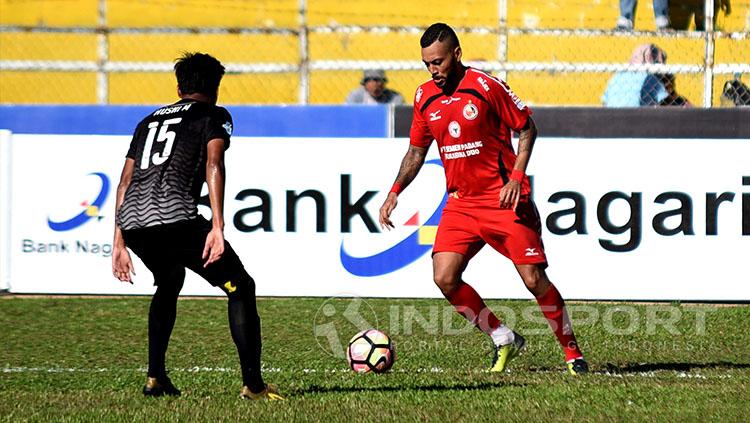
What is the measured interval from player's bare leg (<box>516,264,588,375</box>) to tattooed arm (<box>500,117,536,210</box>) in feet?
1.55

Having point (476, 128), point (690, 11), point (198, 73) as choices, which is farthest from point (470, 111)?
point (690, 11)

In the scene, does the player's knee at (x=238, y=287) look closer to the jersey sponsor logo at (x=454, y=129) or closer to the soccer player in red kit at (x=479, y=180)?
the soccer player in red kit at (x=479, y=180)

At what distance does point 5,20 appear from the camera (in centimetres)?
1619

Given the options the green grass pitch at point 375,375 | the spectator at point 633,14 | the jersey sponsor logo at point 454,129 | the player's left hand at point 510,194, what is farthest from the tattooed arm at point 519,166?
the spectator at point 633,14

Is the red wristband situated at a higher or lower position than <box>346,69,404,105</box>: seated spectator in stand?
lower

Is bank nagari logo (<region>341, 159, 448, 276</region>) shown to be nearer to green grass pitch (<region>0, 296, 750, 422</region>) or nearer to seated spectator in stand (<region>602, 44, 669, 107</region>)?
green grass pitch (<region>0, 296, 750, 422</region>)

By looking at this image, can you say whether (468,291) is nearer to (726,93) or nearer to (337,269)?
(337,269)

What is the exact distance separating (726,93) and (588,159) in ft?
6.36

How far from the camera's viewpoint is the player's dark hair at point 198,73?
6.28 meters

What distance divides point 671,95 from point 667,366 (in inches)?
202

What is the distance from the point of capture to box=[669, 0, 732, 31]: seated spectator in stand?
12.7m

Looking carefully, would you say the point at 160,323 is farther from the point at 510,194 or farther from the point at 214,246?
the point at 510,194

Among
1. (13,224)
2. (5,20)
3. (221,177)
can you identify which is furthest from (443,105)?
(5,20)

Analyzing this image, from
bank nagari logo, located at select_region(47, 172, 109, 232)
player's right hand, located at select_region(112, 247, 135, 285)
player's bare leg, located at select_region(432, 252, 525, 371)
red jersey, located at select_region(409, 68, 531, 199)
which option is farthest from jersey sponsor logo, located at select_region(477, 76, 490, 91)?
bank nagari logo, located at select_region(47, 172, 109, 232)
